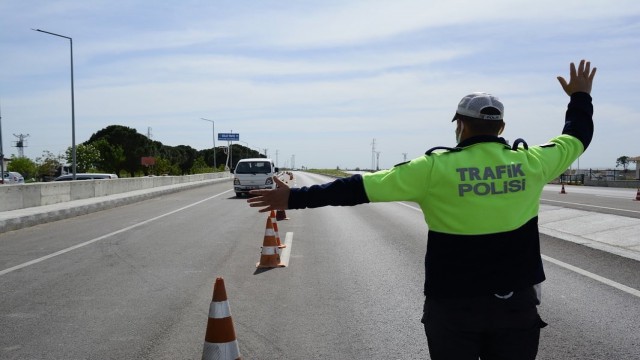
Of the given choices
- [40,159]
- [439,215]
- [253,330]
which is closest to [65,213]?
[253,330]

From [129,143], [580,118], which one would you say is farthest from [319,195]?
[129,143]

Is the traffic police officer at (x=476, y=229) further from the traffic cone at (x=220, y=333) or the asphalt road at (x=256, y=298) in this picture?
the asphalt road at (x=256, y=298)

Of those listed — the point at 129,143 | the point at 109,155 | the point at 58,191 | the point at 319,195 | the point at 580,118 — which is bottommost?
the point at 58,191

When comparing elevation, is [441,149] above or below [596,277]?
above

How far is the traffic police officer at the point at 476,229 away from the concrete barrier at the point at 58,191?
17250 mm

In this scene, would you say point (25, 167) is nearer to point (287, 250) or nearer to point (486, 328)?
point (287, 250)

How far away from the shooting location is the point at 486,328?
2.48 meters

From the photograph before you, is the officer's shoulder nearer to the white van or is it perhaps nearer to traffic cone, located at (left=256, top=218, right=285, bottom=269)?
traffic cone, located at (left=256, top=218, right=285, bottom=269)

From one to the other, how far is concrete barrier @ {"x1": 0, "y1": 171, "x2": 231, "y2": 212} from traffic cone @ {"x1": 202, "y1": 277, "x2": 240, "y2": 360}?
15382 mm

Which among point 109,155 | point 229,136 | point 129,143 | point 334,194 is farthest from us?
point 229,136

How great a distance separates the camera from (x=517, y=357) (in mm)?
2514

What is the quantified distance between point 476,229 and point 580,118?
0.98 meters

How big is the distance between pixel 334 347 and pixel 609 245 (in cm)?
780

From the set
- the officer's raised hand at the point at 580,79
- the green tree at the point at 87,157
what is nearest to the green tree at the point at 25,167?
the green tree at the point at 87,157
